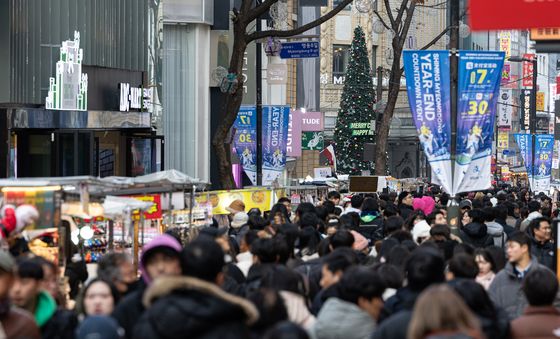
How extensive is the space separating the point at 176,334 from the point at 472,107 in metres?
11.1

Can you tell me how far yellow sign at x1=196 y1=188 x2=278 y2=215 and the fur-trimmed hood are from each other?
1339cm

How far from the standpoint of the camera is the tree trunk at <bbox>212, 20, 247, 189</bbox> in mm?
29141

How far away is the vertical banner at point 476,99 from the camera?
57.9ft

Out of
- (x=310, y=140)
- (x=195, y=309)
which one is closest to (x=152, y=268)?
(x=195, y=309)

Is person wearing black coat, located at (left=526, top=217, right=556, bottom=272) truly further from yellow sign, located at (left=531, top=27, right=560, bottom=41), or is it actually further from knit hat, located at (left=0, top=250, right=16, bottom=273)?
knit hat, located at (left=0, top=250, right=16, bottom=273)

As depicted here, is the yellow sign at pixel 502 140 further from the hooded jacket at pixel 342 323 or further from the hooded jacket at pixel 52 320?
the hooded jacket at pixel 342 323

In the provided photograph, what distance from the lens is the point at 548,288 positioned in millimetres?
8984

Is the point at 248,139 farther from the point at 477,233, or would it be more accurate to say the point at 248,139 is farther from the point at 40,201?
the point at 40,201

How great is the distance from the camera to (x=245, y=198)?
25.2 meters

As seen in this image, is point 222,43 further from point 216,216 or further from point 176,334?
point 176,334

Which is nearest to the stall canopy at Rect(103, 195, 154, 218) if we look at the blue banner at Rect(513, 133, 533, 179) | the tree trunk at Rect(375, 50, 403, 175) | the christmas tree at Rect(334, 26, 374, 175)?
the tree trunk at Rect(375, 50, 403, 175)

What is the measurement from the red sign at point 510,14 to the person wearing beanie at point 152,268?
4214 millimetres

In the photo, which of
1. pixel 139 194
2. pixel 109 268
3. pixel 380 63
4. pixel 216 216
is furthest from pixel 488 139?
pixel 380 63

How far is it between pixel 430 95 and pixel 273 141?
1624 cm
